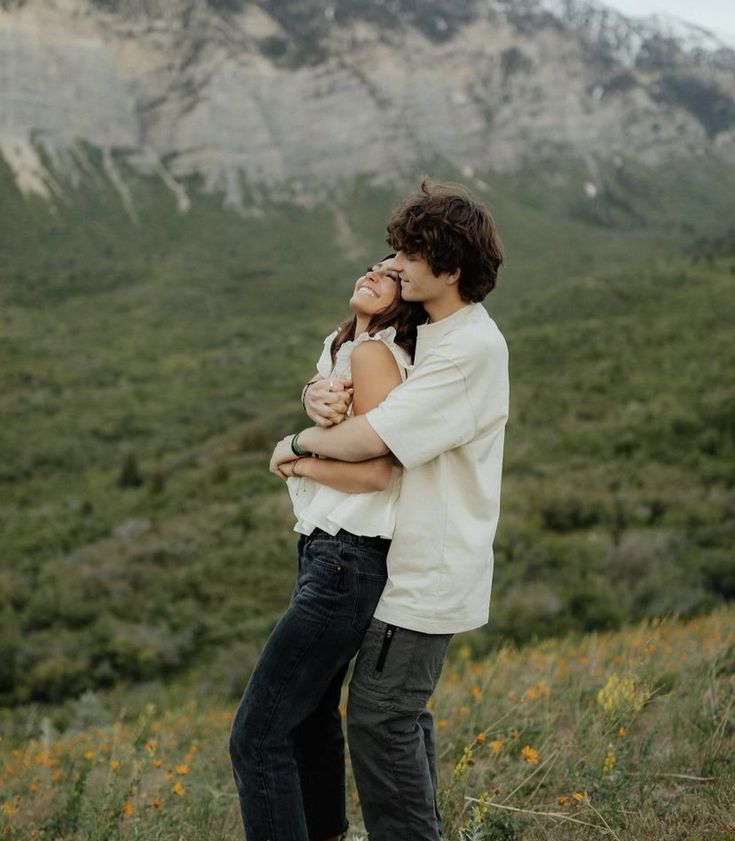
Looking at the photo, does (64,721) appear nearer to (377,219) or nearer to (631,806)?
(631,806)

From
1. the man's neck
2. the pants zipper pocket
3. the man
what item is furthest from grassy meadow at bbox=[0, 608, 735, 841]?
the man's neck

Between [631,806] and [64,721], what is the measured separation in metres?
5.91

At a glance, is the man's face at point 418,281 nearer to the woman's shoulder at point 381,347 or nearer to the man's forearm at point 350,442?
the woman's shoulder at point 381,347

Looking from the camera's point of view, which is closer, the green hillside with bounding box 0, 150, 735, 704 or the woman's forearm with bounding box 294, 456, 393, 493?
the woman's forearm with bounding box 294, 456, 393, 493

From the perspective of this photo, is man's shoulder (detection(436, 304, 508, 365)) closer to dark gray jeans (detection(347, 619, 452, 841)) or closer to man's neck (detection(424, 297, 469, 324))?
man's neck (detection(424, 297, 469, 324))

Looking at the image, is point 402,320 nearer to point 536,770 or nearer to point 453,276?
point 453,276

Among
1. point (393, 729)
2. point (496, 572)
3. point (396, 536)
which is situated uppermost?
point (396, 536)

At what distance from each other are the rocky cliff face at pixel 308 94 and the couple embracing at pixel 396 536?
317 ft

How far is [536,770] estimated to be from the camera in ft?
9.93

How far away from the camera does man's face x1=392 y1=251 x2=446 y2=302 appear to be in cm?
238

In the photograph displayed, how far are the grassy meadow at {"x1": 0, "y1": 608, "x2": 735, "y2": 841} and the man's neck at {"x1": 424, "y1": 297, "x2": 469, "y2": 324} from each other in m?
→ 1.34

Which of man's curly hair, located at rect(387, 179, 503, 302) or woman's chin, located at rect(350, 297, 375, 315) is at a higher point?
man's curly hair, located at rect(387, 179, 503, 302)

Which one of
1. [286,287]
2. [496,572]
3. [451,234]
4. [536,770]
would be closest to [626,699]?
[536,770]

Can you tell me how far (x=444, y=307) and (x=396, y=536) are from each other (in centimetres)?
68
